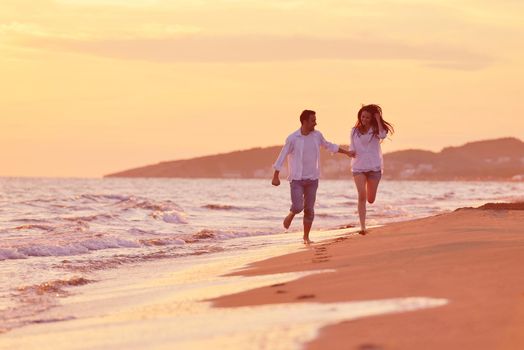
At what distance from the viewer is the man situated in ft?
40.7

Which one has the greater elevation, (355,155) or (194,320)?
(355,155)

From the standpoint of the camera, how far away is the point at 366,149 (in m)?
12.8

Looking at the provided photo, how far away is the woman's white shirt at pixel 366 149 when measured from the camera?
41.8ft

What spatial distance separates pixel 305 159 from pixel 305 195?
0.58 m

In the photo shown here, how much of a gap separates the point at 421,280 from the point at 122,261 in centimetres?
621

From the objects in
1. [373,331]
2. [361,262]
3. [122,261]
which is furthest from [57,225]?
[373,331]

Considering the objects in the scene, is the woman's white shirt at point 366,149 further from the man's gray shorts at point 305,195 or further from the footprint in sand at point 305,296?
the footprint in sand at point 305,296

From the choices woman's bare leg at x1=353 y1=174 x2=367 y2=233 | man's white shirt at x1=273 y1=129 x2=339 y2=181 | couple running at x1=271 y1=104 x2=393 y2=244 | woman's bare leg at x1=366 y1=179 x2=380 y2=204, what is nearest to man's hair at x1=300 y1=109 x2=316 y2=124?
couple running at x1=271 y1=104 x2=393 y2=244

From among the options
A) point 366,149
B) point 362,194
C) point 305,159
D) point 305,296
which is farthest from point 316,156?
point 305,296

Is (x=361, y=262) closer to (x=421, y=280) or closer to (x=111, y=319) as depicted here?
(x=421, y=280)

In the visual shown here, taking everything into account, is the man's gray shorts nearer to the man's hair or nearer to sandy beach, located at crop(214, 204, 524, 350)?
the man's hair

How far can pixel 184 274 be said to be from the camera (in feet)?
29.3

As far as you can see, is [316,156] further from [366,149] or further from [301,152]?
[366,149]

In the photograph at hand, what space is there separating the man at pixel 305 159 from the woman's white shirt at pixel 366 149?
181mm
